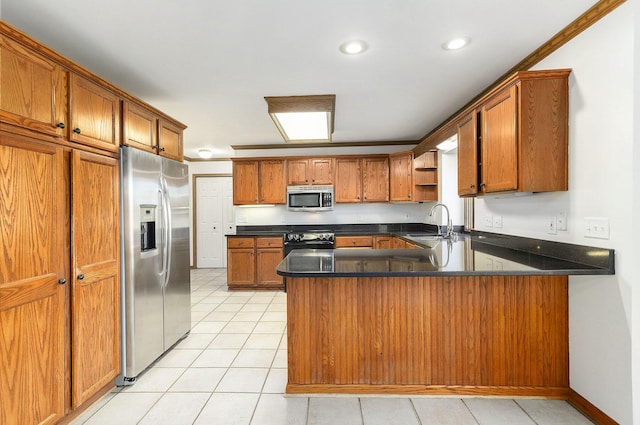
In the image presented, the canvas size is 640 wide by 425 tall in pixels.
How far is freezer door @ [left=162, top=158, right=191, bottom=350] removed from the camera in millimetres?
2732

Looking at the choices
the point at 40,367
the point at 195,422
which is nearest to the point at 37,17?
the point at 40,367

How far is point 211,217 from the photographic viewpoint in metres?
6.73

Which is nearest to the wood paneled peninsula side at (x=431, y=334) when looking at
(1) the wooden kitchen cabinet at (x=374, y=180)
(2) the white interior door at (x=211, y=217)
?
(1) the wooden kitchen cabinet at (x=374, y=180)

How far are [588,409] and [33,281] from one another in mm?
3206

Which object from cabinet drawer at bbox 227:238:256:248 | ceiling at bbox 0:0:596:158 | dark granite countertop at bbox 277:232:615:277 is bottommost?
cabinet drawer at bbox 227:238:256:248

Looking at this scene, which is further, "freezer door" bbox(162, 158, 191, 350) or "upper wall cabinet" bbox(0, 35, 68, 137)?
"freezer door" bbox(162, 158, 191, 350)

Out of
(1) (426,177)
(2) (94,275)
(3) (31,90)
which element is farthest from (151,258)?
(1) (426,177)

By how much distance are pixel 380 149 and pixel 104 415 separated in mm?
4789

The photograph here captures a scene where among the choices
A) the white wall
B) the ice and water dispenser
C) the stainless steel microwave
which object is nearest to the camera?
the white wall

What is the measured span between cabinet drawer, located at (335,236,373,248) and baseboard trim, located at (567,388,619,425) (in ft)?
10.3

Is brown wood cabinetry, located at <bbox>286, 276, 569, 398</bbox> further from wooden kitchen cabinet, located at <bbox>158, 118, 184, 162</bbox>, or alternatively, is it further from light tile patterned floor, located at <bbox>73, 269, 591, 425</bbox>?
wooden kitchen cabinet, located at <bbox>158, 118, 184, 162</bbox>

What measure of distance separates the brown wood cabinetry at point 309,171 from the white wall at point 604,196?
342cm

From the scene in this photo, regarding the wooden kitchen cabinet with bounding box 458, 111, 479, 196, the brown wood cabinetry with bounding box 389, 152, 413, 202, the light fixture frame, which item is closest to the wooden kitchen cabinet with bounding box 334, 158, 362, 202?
the brown wood cabinetry with bounding box 389, 152, 413, 202

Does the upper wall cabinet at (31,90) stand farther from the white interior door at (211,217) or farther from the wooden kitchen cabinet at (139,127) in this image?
the white interior door at (211,217)
